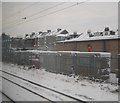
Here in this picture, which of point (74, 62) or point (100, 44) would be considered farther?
point (100, 44)

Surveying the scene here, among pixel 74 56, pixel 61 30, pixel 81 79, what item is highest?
pixel 61 30

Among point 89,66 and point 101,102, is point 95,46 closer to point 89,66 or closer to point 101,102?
point 89,66

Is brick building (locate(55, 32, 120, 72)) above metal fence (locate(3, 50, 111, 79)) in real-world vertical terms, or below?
above

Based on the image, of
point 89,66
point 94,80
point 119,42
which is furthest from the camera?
point 119,42

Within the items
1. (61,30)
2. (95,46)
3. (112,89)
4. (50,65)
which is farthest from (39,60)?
(61,30)

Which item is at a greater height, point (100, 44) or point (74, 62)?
point (100, 44)

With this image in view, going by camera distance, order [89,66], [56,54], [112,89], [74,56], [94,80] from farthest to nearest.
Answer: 1. [56,54]
2. [74,56]
3. [89,66]
4. [94,80]
5. [112,89]

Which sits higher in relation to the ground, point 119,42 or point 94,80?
point 119,42

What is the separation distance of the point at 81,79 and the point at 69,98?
27.0ft

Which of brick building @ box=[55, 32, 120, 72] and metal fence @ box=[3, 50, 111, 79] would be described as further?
brick building @ box=[55, 32, 120, 72]

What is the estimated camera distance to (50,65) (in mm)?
29172

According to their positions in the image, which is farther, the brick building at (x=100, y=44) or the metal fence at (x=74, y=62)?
the brick building at (x=100, y=44)

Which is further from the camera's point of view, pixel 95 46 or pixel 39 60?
pixel 95 46

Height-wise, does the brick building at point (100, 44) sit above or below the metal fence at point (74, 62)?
above
